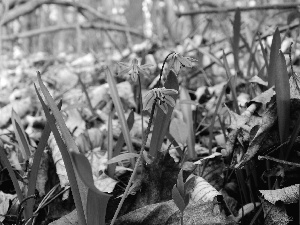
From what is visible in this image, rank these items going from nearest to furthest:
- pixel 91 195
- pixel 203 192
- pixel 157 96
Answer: pixel 91 195
pixel 157 96
pixel 203 192

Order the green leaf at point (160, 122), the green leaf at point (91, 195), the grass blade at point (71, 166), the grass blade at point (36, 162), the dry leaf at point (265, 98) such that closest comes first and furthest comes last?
the green leaf at point (91, 195), the grass blade at point (71, 166), the grass blade at point (36, 162), the green leaf at point (160, 122), the dry leaf at point (265, 98)

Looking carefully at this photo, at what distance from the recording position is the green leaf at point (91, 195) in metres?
0.64

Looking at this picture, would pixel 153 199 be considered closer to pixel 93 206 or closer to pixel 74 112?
pixel 93 206

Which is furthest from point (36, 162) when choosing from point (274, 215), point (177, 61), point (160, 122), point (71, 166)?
point (274, 215)

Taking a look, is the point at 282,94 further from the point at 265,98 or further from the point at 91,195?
the point at 91,195

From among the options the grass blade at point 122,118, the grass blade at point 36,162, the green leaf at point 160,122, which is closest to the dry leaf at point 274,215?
the green leaf at point 160,122

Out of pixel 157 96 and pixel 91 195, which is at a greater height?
pixel 157 96

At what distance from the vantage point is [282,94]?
976 mm

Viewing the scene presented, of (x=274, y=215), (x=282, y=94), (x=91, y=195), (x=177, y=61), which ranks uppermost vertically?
(x=177, y=61)

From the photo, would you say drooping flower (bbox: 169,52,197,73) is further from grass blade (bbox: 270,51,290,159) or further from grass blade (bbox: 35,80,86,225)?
grass blade (bbox: 35,80,86,225)

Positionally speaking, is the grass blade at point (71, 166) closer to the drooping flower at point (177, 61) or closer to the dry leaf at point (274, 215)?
the drooping flower at point (177, 61)

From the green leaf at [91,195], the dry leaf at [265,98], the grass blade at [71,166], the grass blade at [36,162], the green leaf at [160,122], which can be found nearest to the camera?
the green leaf at [91,195]

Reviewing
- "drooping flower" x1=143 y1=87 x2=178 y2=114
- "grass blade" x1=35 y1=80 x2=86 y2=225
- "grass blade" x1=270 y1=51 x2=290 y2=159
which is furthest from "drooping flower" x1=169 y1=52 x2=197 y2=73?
"grass blade" x1=35 y1=80 x2=86 y2=225

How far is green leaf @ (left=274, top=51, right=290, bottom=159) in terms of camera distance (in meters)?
0.97
